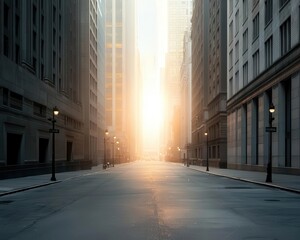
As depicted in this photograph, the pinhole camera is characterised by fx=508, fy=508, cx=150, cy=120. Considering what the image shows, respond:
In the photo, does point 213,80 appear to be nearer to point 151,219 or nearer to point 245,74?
point 245,74

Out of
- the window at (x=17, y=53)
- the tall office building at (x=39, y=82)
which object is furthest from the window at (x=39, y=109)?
the window at (x=17, y=53)

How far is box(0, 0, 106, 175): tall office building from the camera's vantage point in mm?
42750

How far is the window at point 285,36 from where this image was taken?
4787 centimetres

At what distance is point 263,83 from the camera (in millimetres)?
56719

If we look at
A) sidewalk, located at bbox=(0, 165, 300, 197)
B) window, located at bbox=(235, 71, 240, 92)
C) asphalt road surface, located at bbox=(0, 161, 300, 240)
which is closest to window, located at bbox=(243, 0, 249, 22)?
window, located at bbox=(235, 71, 240, 92)

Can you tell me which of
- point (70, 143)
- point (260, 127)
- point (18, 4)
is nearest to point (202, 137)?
point (70, 143)

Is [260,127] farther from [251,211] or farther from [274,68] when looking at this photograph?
[251,211]

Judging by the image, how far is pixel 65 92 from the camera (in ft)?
230

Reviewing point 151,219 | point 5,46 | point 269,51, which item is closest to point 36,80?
point 5,46

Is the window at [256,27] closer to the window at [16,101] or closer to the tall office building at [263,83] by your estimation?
the tall office building at [263,83]

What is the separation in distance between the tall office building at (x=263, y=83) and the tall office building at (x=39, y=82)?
2136 cm

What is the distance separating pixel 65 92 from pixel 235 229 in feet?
196

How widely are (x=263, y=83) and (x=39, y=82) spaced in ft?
80.3

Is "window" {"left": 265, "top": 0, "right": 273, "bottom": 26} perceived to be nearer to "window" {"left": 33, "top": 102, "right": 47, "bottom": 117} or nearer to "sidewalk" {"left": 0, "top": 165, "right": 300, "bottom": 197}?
"sidewalk" {"left": 0, "top": 165, "right": 300, "bottom": 197}
